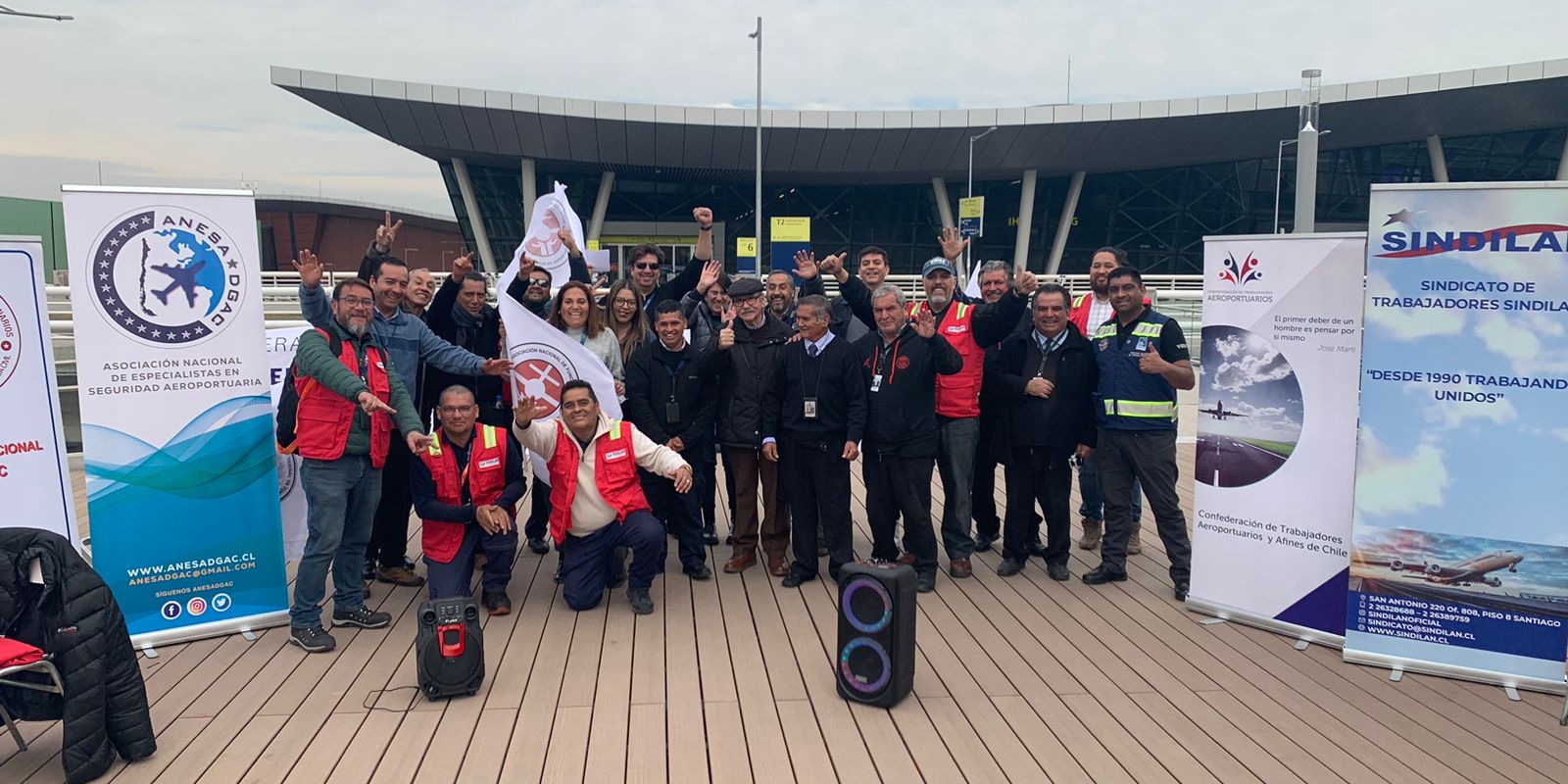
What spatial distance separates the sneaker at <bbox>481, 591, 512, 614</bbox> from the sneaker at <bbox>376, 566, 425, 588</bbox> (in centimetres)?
71

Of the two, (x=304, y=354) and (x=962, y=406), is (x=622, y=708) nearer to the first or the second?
(x=304, y=354)

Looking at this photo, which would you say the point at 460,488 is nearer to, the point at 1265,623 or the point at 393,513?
the point at 393,513

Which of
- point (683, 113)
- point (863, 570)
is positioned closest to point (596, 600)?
point (863, 570)

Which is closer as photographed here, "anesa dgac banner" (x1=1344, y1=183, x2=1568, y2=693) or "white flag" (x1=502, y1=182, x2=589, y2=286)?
"anesa dgac banner" (x1=1344, y1=183, x2=1568, y2=693)

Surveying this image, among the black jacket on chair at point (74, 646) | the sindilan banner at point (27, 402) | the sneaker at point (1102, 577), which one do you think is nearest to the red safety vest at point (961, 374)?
the sneaker at point (1102, 577)

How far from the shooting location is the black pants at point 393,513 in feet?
16.6

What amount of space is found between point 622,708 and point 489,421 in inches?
101

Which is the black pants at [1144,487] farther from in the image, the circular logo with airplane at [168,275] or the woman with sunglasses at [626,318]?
the circular logo with airplane at [168,275]

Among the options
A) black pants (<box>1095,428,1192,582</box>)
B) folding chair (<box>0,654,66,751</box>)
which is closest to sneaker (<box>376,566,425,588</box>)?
folding chair (<box>0,654,66,751</box>)

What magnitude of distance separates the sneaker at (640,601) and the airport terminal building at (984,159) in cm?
2735

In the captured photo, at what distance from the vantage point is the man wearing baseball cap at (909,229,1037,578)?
5.29 meters

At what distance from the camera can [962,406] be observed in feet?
17.4

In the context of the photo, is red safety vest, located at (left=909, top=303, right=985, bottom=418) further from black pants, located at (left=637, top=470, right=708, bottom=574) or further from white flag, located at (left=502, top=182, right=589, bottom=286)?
white flag, located at (left=502, top=182, right=589, bottom=286)

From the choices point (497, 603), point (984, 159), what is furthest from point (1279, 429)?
point (984, 159)
